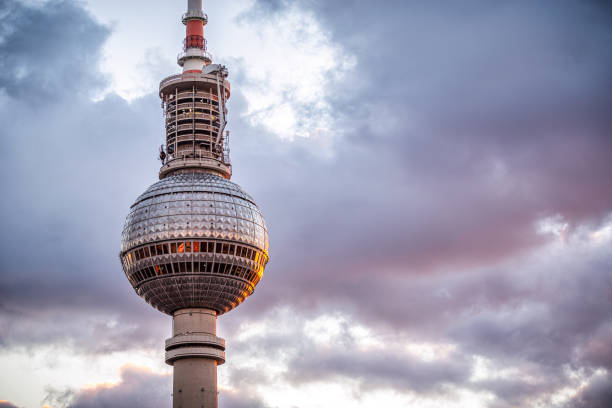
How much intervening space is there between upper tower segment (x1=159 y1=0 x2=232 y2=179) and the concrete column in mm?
24959

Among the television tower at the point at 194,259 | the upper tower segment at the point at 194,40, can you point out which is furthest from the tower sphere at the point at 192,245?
the upper tower segment at the point at 194,40

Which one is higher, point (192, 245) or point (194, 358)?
point (192, 245)

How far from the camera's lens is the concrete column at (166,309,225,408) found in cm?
12912

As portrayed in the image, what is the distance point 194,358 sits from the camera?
429 ft

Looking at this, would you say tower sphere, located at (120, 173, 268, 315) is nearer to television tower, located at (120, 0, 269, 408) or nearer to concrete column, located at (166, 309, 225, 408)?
television tower, located at (120, 0, 269, 408)

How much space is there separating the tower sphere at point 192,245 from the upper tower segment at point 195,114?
7978 mm

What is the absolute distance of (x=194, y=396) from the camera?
422 feet

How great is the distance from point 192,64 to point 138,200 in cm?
2926

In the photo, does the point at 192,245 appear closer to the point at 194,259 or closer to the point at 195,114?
the point at 194,259

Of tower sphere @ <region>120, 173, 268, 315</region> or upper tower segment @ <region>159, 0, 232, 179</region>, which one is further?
upper tower segment @ <region>159, 0, 232, 179</region>

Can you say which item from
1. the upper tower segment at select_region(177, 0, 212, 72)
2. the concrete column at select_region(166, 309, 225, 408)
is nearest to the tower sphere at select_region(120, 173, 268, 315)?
the concrete column at select_region(166, 309, 225, 408)

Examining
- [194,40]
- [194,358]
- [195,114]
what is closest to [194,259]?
[194,358]

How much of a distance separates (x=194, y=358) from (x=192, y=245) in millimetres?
16288

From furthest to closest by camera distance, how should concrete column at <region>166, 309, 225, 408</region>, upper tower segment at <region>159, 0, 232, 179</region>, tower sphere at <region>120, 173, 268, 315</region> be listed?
upper tower segment at <region>159, 0, 232, 179</region> → tower sphere at <region>120, 173, 268, 315</region> → concrete column at <region>166, 309, 225, 408</region>
